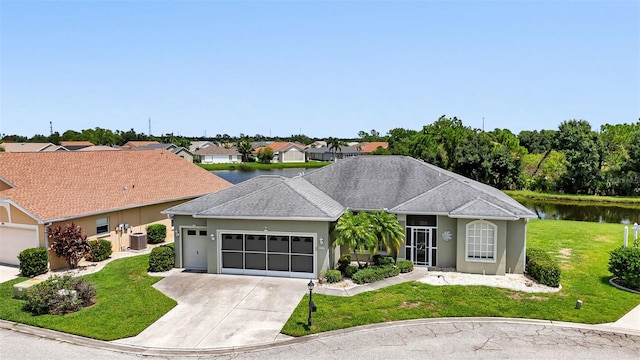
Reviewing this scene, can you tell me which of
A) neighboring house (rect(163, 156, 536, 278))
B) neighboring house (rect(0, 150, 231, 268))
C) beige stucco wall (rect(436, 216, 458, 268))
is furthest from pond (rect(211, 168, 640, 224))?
beige stucco wall (rect(436, 216, 458, 268))

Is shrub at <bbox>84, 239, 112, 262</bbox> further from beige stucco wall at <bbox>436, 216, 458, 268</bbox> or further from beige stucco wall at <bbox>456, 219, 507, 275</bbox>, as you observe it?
beige stucco wall at <bbox>456, 219, 507, 275</bbox>

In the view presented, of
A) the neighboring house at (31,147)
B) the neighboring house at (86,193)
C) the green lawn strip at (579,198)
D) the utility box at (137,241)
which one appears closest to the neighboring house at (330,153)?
the green lawn strip at (579,198)

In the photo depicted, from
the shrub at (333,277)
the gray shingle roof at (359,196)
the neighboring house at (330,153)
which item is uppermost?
the neighboring house at (330,153)

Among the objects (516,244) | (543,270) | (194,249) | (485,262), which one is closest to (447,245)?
(485,262)

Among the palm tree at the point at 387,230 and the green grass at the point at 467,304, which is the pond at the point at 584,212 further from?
the green grass at the point at 467,304

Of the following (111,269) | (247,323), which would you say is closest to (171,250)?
(111,269)
